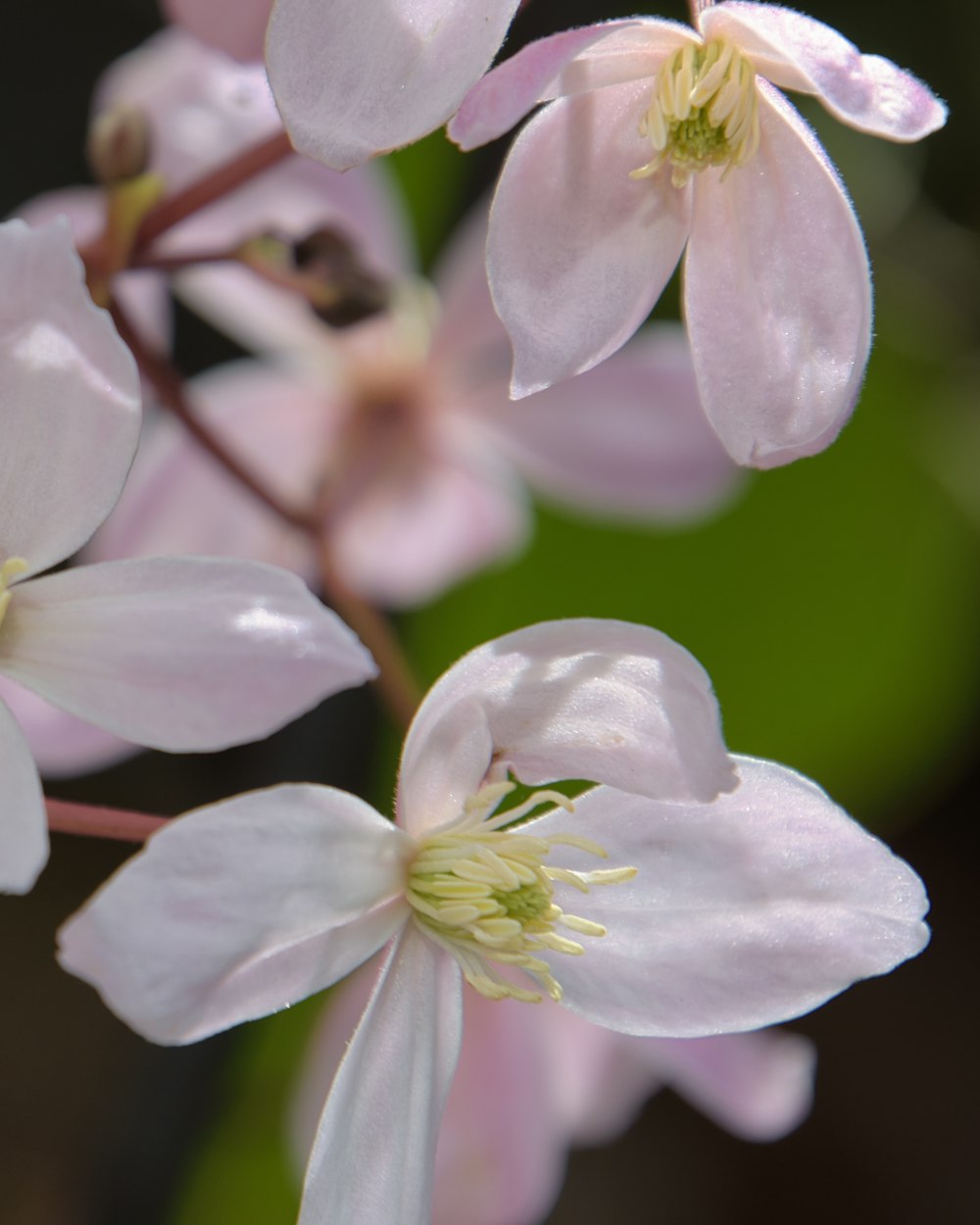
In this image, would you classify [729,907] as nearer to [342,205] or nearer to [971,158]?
[342,205]

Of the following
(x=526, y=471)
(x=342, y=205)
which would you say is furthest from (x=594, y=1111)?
(x=342, y=205)

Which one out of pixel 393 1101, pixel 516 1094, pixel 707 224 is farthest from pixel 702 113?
pixel 516 1094

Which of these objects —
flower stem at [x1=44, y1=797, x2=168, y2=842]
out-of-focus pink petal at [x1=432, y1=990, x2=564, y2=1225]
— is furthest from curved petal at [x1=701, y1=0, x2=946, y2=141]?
out-of-focus pink petal at [x1=432, y1=990, x2=564, y2=1225]

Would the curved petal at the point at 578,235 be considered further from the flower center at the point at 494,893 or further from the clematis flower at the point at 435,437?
the clematis flower at the point at 435,437

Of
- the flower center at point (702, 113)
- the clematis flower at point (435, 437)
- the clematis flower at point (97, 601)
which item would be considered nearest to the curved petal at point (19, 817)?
the clematis flower at point (97, 601)

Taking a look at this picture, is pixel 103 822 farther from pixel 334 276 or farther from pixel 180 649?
pixel 334 276

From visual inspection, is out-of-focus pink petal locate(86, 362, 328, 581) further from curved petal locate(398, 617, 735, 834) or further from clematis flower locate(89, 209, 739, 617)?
curved petal locate(398, 617, 735, 834)
